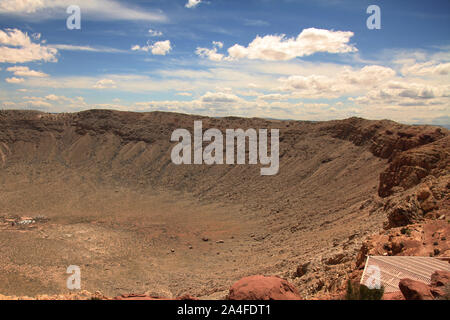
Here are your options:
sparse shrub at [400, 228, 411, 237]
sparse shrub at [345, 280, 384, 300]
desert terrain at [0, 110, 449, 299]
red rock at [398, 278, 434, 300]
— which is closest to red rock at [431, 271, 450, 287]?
red rock at [398, 278, 434, 300]

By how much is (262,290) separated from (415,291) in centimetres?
443

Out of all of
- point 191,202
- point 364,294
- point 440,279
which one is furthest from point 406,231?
point 191,202

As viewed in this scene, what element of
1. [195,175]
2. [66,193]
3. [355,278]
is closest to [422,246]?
[355,278]

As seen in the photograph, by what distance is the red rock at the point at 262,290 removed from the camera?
395 inches

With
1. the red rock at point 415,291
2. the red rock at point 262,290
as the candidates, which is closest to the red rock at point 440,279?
the red rock at point 415,291

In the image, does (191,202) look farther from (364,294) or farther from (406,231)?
(364,294)

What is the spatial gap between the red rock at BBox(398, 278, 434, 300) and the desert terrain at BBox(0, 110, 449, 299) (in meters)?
4.17

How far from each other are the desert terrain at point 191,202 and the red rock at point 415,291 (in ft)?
13.7

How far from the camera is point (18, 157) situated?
233 feet

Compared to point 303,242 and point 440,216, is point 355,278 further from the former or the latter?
point 303,242

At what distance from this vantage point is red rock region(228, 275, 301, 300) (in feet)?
32.9

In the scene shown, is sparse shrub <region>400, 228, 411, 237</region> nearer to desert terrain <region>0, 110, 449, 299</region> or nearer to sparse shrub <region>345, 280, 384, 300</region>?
desert terrain <region>0, 110, 449, 299</region>

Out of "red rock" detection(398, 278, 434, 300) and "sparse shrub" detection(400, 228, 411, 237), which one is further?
"sparse shrub" detection(400, 228, 411, 237)
